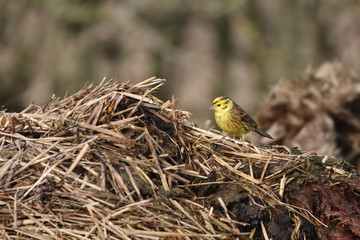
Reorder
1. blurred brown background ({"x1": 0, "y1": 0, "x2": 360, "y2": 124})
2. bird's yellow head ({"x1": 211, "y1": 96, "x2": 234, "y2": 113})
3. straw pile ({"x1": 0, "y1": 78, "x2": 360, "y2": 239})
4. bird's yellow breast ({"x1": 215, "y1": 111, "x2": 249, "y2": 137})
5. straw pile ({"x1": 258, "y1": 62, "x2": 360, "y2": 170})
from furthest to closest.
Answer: blurred brown background ({"x1": 0, "y1": 0, "x2": 360, "y2": 124}) → straw pile ({"x1": 258, "y1": 62, "x2": 360, "y2": 170}) → bird's yellow head ({"x1": 211, "y1": 96, "x2": 234, "y2": 113}) → bird's yellow breast ({"x1": 215, "y1": 111, "x2": 249, "y2": 137}) → straw pile ({"x1": 0, "y1": 78, "x2": 360, "y2": 239})

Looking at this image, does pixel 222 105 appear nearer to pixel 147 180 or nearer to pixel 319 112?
pixel 319 112

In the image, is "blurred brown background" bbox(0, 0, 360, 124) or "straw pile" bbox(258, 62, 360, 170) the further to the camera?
"blurred brown background" bbox(0, 0, 360, 124)

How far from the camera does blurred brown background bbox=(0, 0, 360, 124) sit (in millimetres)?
18031

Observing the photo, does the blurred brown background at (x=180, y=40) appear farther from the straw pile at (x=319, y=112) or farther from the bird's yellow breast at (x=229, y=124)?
the bird's yellow breast at (x=229, y=124)

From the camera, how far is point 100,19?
1869 cm

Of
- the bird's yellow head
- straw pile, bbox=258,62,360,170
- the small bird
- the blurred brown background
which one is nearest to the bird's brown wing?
the small bird

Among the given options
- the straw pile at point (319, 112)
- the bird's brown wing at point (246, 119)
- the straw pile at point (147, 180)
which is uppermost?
the straw pile at point (319, 112)

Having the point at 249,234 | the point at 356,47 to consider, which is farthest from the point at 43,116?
the point at 356,47

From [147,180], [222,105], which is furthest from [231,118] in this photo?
[147,180]

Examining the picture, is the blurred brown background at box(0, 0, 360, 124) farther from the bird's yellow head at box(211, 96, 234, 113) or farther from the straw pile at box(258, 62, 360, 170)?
the bird's yellow head at box(211, 96, 234, 113)

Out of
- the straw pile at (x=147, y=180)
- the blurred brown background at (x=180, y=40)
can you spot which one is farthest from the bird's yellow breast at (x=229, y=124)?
the blurred brown background at (x=180, y=40)

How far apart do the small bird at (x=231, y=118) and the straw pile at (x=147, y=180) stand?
5.52 feet

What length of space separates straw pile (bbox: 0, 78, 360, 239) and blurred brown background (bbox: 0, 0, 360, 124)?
1376cm

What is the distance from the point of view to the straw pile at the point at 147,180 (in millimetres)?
3123
